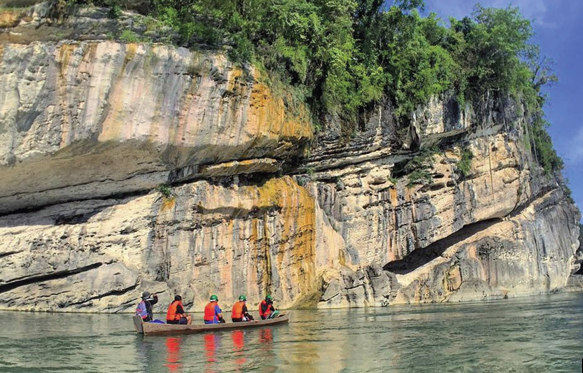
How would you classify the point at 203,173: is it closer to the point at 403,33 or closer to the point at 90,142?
the point at 90,142

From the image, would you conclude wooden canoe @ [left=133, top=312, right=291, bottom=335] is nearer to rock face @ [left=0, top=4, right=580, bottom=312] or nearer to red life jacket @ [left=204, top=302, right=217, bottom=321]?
red life jacket @ [left=204, top=302, right=217, bottom=321]

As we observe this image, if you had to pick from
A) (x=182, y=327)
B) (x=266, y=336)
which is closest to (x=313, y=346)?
(x=266, y=336)

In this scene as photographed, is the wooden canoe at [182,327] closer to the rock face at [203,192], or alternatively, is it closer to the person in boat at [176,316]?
the person in boat at [176,316]

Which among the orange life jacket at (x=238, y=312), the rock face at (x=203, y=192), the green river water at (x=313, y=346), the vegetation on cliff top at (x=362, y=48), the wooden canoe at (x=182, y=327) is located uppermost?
the vegetation on cliff top at (x=362, y=48)

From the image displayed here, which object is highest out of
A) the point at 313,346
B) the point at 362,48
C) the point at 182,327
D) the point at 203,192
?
the point at 362,48

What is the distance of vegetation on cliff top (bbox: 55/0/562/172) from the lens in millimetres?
21172

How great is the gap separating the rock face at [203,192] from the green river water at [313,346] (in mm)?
3005

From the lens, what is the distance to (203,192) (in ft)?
67.6

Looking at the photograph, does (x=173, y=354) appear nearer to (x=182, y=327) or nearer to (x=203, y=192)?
(x=182, y=327)

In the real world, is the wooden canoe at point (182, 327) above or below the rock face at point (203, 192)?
below

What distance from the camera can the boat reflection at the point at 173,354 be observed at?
Answer: 30.5 ft

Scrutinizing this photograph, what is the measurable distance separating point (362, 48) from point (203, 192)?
11836 mm

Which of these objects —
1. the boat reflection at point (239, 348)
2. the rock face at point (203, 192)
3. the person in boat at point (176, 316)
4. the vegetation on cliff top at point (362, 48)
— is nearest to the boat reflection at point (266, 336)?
the boat reflection at point (239, 348)

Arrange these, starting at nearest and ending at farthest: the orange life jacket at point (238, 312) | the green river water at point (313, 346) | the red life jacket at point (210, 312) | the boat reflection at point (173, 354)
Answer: the green river water at point (313, 346), the boat reflection at point (173, 354), the red life jacket at point (210, 312), the orange life jacket at point (238, 312)
